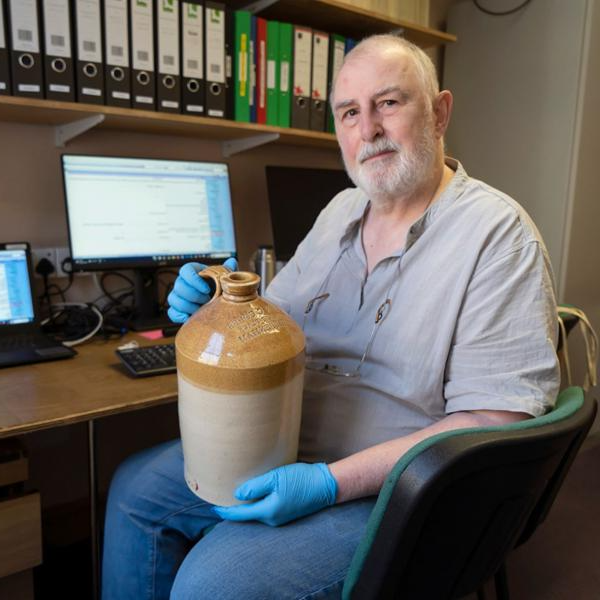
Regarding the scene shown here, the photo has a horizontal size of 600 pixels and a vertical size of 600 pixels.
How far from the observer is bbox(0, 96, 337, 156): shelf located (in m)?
1.40

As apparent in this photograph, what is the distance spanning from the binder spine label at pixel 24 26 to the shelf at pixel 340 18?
2.25 feet

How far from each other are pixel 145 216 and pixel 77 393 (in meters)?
0.66

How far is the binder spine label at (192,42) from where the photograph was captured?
1.57m

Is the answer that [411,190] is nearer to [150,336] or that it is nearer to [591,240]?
[150,336]

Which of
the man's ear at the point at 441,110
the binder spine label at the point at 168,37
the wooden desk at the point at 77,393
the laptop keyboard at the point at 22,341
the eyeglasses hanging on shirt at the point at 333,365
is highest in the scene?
the binder spine label at the point at 168,37

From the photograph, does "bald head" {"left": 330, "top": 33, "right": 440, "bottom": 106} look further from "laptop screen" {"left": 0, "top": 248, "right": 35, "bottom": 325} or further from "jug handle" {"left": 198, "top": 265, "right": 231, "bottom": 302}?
"laptop screen" {"left": 0, "top": 248, "right": 35, "bottom": 325}

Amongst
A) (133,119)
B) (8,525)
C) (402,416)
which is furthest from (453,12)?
(8,525)

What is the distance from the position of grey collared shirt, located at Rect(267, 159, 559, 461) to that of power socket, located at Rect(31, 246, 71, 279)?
2.91 feet

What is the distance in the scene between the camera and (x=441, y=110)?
3.80 feet

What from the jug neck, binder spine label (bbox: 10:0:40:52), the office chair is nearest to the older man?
the office chair

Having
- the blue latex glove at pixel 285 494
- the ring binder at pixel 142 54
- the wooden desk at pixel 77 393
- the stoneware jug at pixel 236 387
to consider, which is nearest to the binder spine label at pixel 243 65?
the ring binder at pixel 142 54

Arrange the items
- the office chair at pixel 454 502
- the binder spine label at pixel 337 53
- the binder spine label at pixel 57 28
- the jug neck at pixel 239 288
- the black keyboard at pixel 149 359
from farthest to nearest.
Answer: the binder spine label at pixel 337 53 → the binder spine label at pixel 57 28 → the black keyboard at pixel 149 359 → the jug neck at pixel 239 288 → the office chair at pixel 454 502

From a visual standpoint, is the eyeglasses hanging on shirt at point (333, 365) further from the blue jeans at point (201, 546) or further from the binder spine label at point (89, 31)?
the binder spine label at point (89, 31)

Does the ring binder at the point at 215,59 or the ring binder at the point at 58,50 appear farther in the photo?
the ring binder at the point at 215,59
